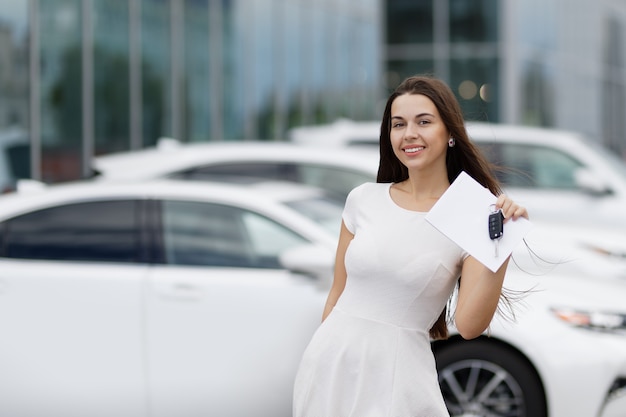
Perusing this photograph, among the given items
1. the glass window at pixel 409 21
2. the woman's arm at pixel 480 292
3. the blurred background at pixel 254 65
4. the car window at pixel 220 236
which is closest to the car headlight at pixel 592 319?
the blurred background at pixel 254 65

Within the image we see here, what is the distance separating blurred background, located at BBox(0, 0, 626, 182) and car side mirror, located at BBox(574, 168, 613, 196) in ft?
10.4

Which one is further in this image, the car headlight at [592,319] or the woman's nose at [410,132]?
the car headlight at [592,319]

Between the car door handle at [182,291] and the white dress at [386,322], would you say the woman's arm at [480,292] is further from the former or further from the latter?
the car door handle at [182,291]

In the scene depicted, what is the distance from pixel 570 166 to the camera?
1073 cm

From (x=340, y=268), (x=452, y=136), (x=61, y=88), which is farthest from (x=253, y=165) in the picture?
(x=61, y=88)

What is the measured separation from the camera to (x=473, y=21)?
27547mm

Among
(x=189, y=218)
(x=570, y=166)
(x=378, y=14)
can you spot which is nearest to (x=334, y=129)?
(x=570, y=166)

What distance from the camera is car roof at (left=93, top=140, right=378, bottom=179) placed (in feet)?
25.6

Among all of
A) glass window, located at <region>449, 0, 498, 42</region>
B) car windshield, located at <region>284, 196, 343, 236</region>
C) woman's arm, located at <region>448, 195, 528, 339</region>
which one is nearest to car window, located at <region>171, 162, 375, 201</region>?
car windshield, located at <region>284, 196, 343, 236</region>

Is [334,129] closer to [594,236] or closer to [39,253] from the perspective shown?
[594,236]

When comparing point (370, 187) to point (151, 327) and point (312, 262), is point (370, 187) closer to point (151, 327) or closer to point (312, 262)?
point (312, 262)

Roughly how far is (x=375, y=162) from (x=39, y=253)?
10.5 feet

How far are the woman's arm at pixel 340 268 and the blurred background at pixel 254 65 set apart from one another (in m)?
0.54

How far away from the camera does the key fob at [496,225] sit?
8.81ft
